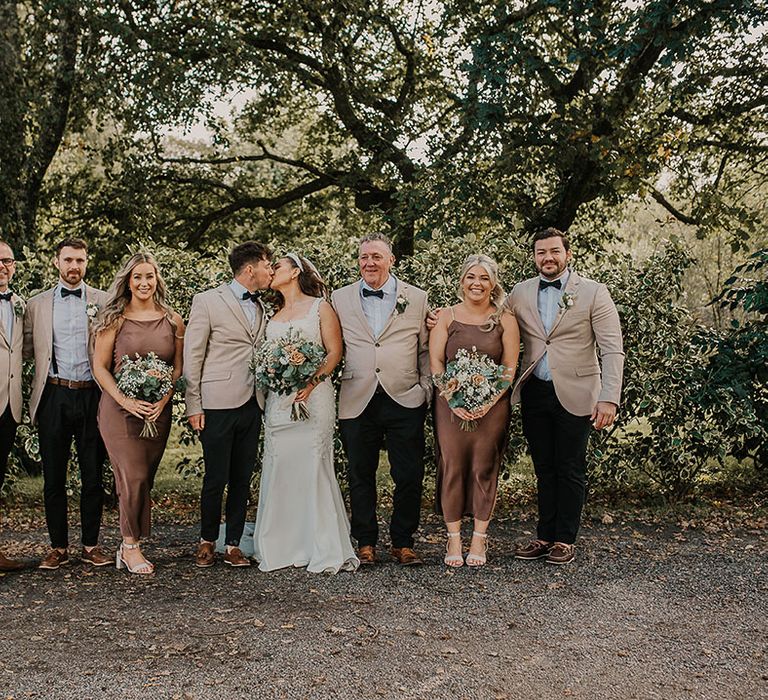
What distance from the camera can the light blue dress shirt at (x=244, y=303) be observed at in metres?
6.41

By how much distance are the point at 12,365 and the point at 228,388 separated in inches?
60.3

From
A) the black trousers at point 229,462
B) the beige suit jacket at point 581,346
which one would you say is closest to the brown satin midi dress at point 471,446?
the beige suit jacket at point 581,346

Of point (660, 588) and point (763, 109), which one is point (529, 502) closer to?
point (660, 588)

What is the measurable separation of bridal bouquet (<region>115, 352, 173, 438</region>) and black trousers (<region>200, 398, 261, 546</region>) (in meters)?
0.38

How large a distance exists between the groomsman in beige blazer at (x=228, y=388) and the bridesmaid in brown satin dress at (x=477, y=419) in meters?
1.30

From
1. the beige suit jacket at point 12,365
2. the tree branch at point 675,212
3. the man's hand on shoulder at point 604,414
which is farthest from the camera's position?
the tree branch at point 675,212

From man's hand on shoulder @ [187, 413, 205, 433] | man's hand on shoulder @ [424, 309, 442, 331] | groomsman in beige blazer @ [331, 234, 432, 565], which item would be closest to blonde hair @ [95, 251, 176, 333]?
man's hand on shoulder @ [187, 413, 205, 433]

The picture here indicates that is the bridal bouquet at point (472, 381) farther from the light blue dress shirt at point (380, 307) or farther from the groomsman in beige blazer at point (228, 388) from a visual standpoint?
the groomsman in beige blazer at point (228, 388)

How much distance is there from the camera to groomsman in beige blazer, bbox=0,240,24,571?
20.5 ft

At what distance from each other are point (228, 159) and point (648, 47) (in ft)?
23.7

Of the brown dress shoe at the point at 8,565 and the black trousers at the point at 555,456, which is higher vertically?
the black trousers at the point at 555,456

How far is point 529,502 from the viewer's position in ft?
29.6

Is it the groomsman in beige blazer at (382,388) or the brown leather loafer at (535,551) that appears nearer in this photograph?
the groomsman in beige blazer at (382,388)

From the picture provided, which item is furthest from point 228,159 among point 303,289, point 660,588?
point 660,588
